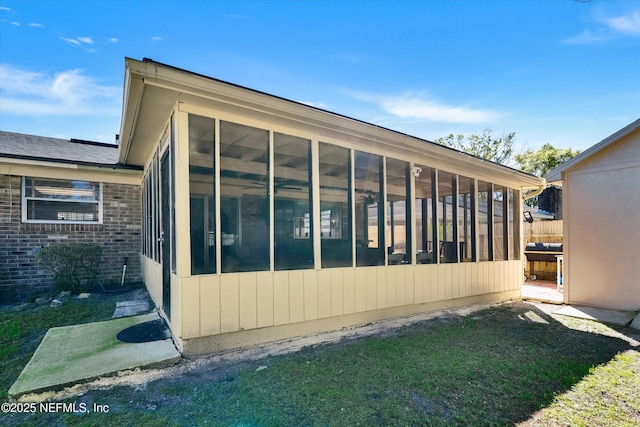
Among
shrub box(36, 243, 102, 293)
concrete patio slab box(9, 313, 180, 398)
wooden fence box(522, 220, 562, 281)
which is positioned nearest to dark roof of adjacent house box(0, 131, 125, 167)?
shrub box(36, 243, 102, 293)

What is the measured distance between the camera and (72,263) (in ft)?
20.2

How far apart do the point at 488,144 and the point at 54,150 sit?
2510 cm

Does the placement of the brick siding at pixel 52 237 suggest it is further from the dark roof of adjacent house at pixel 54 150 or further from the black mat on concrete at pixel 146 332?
the black mat on concrete at pixel 146 332

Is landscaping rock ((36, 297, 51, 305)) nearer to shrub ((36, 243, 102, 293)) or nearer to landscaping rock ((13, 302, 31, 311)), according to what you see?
landscaping rock ((13, 302, 31, 311))

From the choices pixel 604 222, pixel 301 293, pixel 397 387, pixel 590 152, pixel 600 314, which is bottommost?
pixel 600 314

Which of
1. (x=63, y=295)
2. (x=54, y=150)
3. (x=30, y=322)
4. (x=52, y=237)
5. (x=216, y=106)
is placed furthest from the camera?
(x=54, y=150)

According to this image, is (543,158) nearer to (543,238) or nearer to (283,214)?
(543,238)

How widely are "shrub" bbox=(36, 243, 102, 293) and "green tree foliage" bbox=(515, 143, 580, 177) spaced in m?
26.2

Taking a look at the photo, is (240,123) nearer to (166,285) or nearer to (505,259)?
(166,285)

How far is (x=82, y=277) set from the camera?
6.46 metres

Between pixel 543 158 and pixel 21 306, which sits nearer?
pixel 21 306

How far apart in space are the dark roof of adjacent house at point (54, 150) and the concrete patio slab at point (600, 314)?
9.57 m

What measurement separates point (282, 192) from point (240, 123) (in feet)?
3.20

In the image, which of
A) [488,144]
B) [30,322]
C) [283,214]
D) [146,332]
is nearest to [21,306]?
[30,322]
